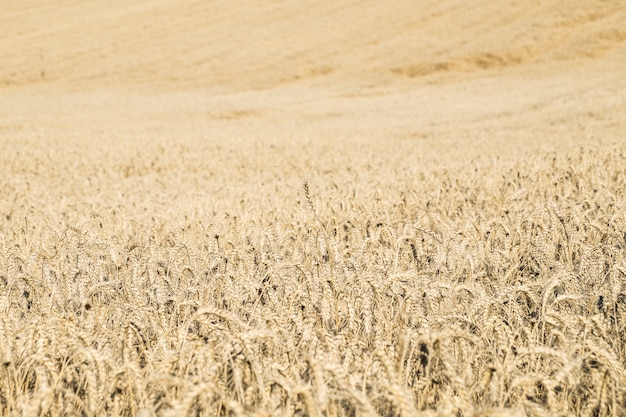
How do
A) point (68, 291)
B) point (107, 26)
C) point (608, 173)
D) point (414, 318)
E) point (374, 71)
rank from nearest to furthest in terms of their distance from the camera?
point (414, 318) < point (68, 291) < point (608, 173) < point (374, 71) < point (107, 26)

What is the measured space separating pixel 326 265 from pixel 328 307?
1.05 ft

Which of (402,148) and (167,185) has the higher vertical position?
(167,185)

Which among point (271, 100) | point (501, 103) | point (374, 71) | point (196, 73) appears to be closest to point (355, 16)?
point (374, 71)

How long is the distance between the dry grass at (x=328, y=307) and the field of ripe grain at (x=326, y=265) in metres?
0.01

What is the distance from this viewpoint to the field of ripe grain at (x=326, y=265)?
1.23 m

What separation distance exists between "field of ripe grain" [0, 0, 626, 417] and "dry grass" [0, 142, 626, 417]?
0.01 meters

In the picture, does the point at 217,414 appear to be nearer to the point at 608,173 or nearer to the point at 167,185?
the point at 608,173

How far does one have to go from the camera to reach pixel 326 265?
2002 millimetres

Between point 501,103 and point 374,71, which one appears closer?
point 501,103

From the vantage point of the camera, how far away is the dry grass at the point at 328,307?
46.4 inches

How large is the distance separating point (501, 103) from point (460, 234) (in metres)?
13.6

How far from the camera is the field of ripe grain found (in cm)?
123

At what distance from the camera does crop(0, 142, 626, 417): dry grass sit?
1178mm

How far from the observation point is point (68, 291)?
6.43 ft
